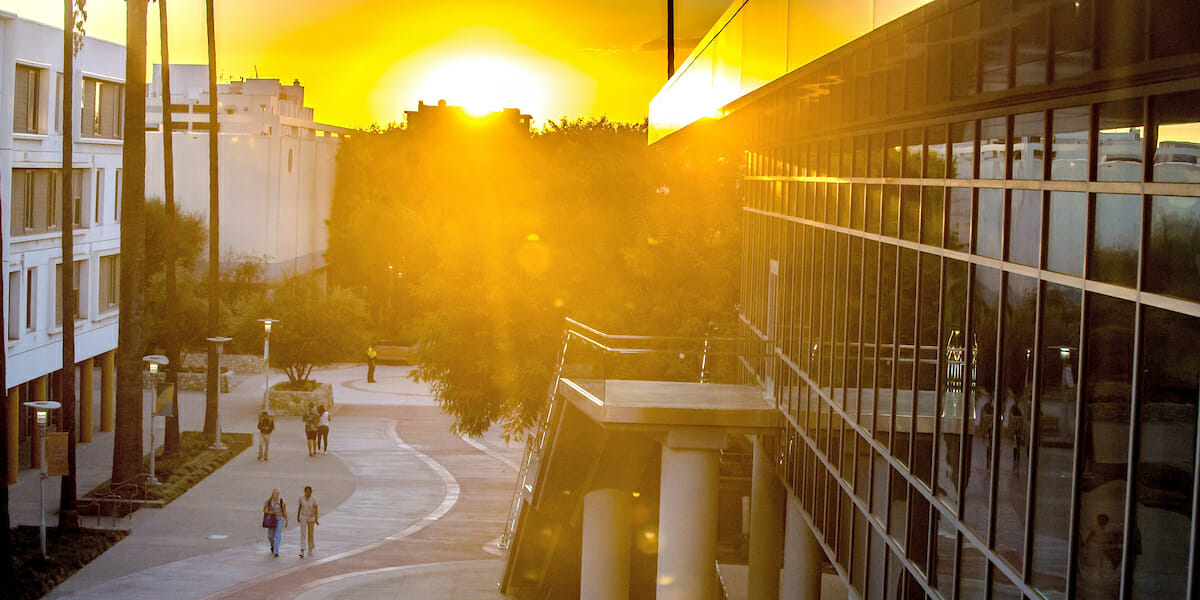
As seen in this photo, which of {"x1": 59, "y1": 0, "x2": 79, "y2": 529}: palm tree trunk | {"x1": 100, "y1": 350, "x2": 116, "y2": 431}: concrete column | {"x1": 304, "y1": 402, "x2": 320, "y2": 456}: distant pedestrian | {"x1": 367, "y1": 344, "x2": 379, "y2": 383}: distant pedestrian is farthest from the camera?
{"x1": 367, "y1": 344, "x2": 379, "y2": 383}: distant pedestrian

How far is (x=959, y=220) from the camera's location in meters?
8.77

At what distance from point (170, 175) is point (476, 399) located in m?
13.1

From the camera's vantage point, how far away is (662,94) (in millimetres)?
21156

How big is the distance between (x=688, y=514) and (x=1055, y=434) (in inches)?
380

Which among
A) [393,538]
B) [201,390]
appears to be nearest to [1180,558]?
[393,538]

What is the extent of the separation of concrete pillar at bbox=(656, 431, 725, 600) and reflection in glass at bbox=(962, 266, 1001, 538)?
25.4ft

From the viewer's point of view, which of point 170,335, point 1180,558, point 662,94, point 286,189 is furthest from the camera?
point 286,189

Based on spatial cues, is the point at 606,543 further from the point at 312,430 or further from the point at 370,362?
the point at 370,362

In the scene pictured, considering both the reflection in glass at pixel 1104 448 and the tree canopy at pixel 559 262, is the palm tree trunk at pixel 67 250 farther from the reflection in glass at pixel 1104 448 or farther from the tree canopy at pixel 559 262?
the reflection in glass at pixel 1104 448

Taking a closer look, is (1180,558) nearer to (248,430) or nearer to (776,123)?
(776,123)

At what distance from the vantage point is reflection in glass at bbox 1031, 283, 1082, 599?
6500mm

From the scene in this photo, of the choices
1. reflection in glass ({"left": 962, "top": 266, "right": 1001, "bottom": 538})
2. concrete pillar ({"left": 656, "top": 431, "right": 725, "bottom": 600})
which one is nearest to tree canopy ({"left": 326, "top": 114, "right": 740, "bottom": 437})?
concrete pillar ({"left": 656, "top": 431, "right": 725, "bottom": 600})

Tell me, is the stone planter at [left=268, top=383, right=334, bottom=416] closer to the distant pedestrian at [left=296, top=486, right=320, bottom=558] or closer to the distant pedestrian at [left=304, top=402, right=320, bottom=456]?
the distant pedestrian at [left=304, top=402, right=320, bottom=456]

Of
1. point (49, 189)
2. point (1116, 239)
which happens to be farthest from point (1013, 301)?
point (49, 189)
